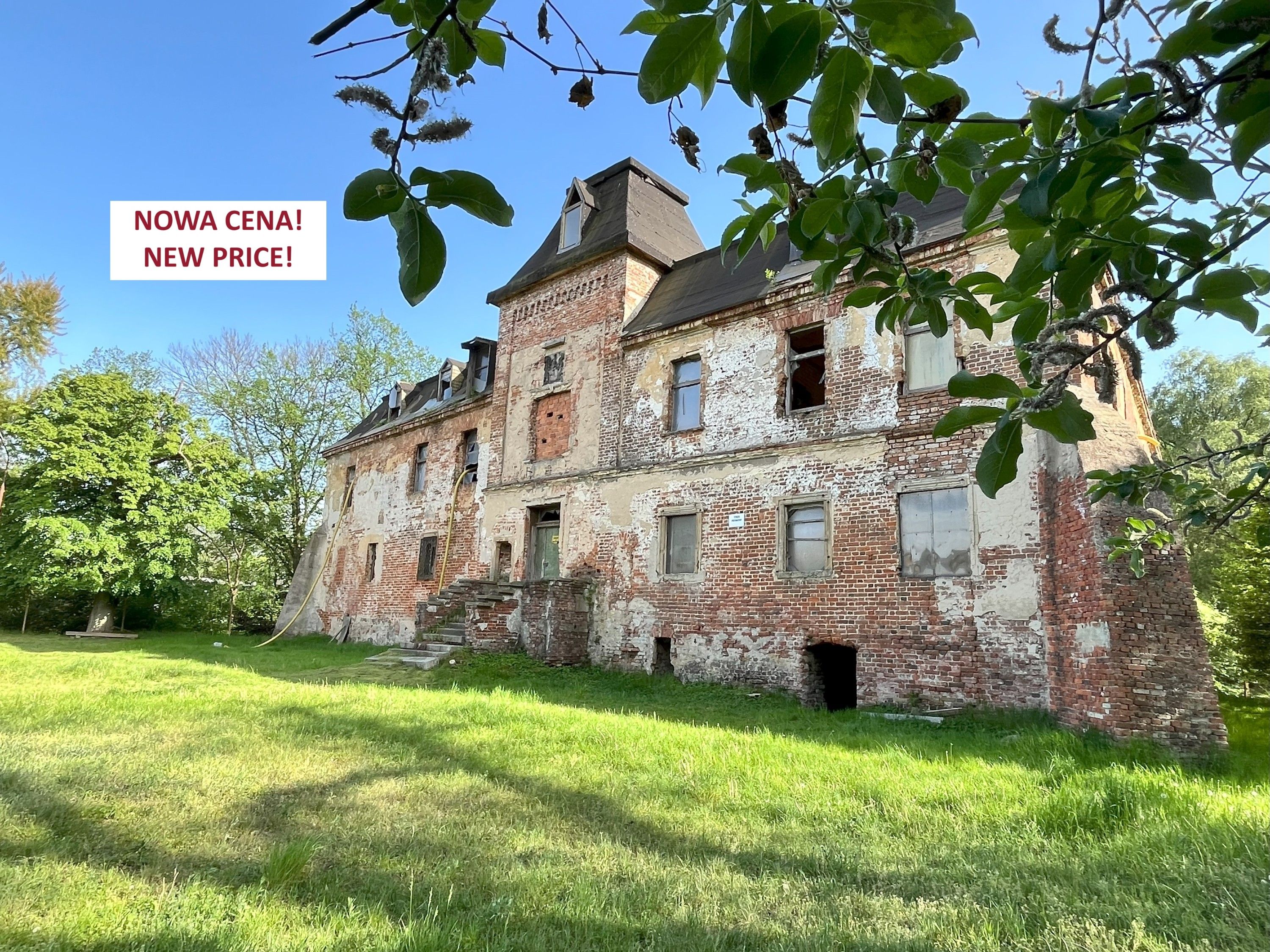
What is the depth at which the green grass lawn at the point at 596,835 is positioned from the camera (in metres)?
2.91

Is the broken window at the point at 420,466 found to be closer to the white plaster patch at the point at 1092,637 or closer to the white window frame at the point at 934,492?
the white window frame at the point at 934,492

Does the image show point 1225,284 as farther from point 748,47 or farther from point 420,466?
point 420,466

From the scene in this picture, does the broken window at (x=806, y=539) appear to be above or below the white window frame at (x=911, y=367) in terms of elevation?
below

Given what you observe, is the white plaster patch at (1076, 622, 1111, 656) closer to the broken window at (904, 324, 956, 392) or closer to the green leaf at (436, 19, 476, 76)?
the broken window at (904, 324, 956, 392)

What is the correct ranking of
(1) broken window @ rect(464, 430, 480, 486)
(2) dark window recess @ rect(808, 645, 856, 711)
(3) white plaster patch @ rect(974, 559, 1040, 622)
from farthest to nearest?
(1) broken window @ rect(464, 430, 480, 486), (2) dark window recess @ rect(808, 645, 856, 711), (3) white plaster patch @ rect(974, 559, 1040, 622)

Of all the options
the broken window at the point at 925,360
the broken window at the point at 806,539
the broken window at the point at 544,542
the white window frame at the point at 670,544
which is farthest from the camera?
the broken window at the point at 544,542

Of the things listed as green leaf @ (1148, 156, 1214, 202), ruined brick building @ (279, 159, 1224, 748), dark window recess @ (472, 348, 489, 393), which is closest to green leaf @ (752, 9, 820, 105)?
green leaf @ (1148, 156, 1214, 202)

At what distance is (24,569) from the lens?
18.8 metres

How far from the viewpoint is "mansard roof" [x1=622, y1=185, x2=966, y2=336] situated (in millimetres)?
11062

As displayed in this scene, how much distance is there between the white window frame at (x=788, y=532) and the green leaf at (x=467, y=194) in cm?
1024

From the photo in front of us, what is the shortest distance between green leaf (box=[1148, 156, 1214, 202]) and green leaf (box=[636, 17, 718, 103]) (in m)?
1.03

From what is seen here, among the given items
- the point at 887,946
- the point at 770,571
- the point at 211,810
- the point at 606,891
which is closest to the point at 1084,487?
the point at 770,571

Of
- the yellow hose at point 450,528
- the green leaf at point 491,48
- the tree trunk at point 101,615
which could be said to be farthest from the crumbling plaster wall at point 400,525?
the green leaf at point 491,48

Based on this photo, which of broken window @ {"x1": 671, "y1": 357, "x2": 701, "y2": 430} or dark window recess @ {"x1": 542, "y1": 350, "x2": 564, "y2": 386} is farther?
dark window recess @ {"x1": 542, "y1": 350, "x2": 564, "y2": 386}
